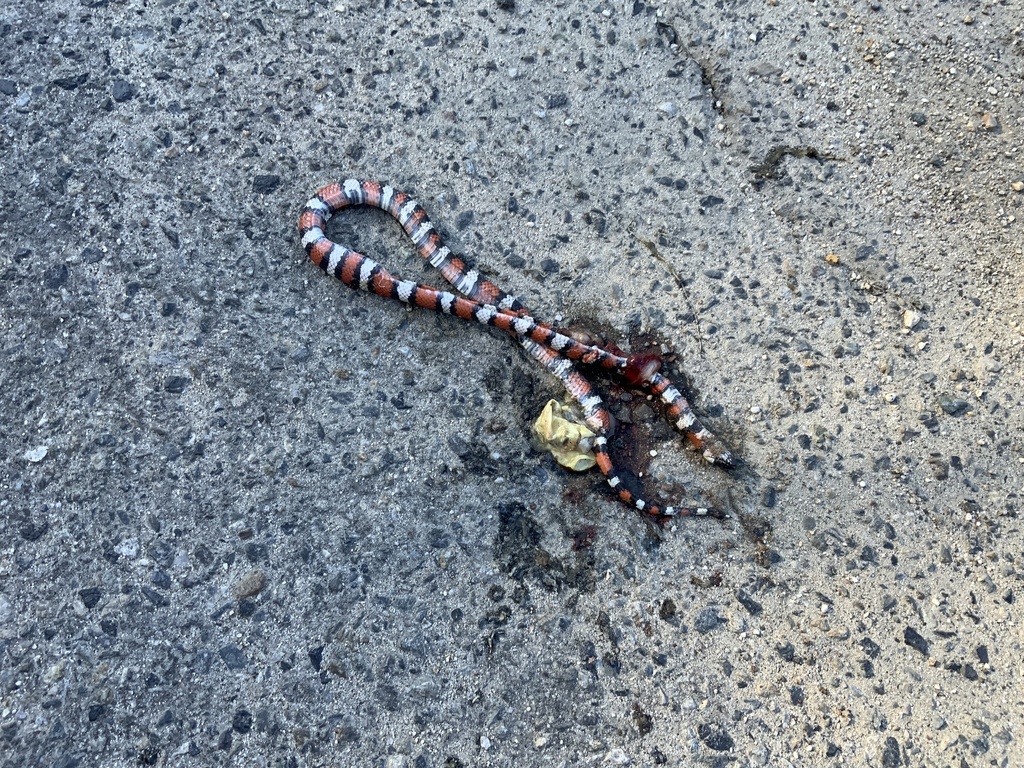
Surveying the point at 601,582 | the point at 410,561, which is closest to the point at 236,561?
the point at 410,561

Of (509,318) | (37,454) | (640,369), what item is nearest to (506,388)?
(509,318)

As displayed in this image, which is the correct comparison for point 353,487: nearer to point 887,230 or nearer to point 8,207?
point 8,207

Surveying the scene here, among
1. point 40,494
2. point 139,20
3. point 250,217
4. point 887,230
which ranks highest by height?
point 887,230

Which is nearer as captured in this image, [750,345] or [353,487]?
[353,487]

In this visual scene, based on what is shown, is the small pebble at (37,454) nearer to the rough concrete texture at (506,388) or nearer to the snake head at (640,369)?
the rough concrete texture at (506,388)

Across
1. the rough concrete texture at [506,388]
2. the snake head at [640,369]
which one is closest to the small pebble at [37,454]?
the rough concrete texture at [506,388]

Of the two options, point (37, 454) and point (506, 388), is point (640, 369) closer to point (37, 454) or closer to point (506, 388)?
point (506, 388)

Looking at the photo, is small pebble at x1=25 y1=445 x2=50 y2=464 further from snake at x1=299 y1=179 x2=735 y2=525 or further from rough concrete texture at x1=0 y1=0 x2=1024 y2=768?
snake at x1=299 y1=179 x2=735 y2=525
